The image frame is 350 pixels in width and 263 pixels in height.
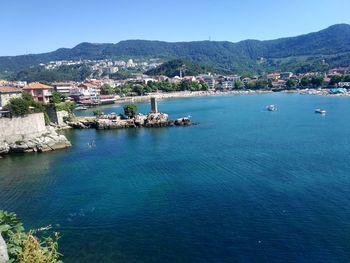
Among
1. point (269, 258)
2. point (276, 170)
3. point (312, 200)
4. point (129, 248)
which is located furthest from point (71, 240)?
point (276, 170)

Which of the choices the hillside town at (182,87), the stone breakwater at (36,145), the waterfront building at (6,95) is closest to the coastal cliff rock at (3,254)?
the stone breakwater at (36,145)

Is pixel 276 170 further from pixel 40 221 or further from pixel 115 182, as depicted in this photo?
pixel 40 221

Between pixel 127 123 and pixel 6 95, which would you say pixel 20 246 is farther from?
pixel 6 95

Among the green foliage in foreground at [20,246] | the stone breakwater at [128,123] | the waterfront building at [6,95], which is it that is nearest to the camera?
the green foliage in foreground at [20,246]

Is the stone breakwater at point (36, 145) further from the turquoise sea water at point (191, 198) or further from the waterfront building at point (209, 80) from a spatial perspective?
the waterfront building at point (209, 80)

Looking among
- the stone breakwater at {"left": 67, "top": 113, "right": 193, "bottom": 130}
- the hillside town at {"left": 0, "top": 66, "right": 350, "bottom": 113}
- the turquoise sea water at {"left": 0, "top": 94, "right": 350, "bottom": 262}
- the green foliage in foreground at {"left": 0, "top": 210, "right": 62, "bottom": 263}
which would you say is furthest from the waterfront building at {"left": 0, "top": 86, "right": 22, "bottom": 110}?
the green foliage in foreground at {"left": 0, "top": 210, "right": 62, "bottom": 263}

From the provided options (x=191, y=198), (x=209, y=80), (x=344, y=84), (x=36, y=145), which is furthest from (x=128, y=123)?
(x=209, y=80)
